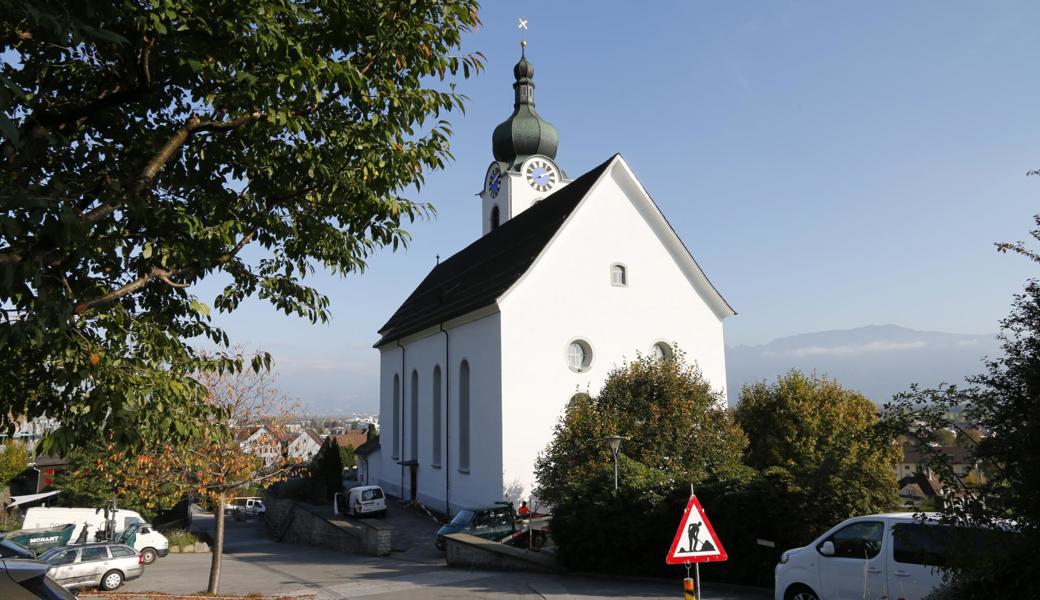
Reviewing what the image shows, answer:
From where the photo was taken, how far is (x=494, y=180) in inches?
1569

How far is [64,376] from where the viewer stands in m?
6.81

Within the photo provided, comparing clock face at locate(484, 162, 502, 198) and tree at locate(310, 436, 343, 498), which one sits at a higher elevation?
clock face at locate(484, 162, 502, 198)

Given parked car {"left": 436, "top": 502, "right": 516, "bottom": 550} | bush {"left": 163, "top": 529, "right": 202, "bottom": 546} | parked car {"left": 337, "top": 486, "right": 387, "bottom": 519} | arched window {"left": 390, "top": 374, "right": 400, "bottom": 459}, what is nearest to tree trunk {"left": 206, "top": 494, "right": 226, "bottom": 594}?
parked car {"left": 436, "top": 502, "right": 516, "bottom": 550}

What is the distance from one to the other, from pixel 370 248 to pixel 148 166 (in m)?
Result: 2.70

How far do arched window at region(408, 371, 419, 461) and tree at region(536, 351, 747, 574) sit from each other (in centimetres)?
1067

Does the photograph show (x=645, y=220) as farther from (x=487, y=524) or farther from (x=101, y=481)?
(x=101, y=481)

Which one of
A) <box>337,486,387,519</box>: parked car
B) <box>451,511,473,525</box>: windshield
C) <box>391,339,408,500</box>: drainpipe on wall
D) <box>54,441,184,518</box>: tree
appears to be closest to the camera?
<box>54,441,184,518</box>: tree

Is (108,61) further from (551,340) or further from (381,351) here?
(381,351)

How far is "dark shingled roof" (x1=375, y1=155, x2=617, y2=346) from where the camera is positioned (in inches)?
1048

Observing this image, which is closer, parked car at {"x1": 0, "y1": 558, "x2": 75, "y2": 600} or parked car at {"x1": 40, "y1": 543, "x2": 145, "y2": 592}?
parked car at {"x1": 0, "y1": 558, "x2": 75, "y2": 600}

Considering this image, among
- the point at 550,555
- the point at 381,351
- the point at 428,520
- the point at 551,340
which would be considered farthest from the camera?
the point at 381,351

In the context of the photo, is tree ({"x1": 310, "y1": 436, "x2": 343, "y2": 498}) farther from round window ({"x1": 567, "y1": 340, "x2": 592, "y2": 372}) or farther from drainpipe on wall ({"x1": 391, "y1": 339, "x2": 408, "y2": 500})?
round window ({"x1": 567, "y1": 340, "x2": 592, "y2": 372})

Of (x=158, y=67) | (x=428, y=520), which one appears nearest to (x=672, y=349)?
(x=428, y=520)

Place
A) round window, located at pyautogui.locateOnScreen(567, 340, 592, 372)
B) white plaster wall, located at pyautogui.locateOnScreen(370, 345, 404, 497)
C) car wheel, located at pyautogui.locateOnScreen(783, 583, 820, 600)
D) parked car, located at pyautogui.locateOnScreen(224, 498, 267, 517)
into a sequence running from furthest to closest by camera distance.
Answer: parked car, located at pyautogui.locateOnScreen(224, 498, 267, 517), white plaster wall, located at pyautogui.locateOnScreen(370, 345, 404, 497), round window, located at pyautogui.locateOnScreen(567, 340, 592, 372), car wheel, located at pyautogui.locateOnScreen(783, 583, 820, 600)
